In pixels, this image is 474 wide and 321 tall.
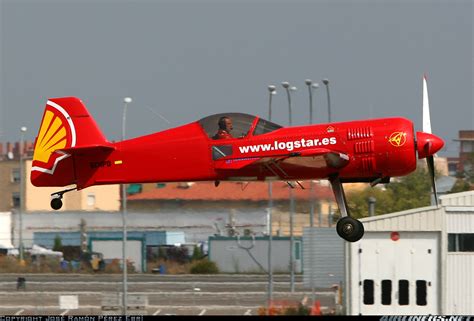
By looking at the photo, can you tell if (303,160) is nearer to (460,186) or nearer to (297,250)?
(297,250)

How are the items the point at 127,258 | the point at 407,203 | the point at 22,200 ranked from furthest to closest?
the point at 407,203 → the point at 127,258 → the point at 22,200

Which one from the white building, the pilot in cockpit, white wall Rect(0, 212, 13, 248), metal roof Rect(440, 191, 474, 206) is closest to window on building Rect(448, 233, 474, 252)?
the white building

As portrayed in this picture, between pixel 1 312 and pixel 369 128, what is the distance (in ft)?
37.6

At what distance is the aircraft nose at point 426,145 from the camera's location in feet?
53.4

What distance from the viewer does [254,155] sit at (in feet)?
53.7

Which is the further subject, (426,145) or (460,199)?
(460,199)

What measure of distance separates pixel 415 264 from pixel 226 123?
10491mm

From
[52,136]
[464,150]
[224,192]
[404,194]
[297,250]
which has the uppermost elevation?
[464,150]

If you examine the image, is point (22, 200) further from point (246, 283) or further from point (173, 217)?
point (246, 283)

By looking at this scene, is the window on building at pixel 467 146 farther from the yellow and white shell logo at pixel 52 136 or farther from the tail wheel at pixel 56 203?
the tail wheel at pixel 56 203

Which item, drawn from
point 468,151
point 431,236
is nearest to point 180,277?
point 431,236

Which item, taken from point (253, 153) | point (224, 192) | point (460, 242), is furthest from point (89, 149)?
point (460, 242)

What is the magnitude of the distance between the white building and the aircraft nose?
911 centimetres

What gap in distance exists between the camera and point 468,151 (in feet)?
93.5
